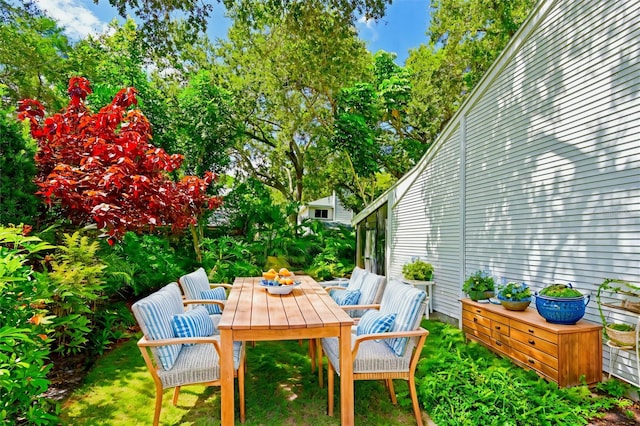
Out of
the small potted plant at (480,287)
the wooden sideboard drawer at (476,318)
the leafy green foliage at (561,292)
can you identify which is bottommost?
the wooden sideboard drawer at (476,318)

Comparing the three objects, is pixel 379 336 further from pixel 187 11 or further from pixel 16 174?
pixel 187 11

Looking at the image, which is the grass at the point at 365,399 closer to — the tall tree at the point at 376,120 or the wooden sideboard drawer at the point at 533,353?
the wooden sideboard drawer at the point at 533,353

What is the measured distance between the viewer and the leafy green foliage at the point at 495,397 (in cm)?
256

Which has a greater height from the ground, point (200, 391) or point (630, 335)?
point (630, 335)

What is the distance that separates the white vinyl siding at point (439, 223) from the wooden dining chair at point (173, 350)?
3.92m

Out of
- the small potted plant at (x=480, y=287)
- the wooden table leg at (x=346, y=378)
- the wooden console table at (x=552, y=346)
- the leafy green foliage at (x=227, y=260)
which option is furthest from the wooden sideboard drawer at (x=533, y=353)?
the leafy green foliage at (x=227, y=260)

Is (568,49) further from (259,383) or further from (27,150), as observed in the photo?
(27,150)

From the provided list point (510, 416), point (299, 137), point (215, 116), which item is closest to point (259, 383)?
point (510, 416)

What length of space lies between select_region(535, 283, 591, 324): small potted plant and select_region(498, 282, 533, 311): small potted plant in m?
0.49

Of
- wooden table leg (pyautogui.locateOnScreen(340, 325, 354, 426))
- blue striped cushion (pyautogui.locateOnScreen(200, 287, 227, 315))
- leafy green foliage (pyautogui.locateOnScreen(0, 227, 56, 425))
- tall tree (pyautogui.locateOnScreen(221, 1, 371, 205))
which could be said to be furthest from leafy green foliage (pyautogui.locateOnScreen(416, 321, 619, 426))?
tall tree (pyautogui.locateOnScreen(221, 1, 371, 205))

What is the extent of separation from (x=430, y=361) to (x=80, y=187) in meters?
4.11

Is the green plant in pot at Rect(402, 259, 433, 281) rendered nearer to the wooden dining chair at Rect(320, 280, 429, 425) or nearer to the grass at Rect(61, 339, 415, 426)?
the grass at Rect(61, 339, 415, 426)

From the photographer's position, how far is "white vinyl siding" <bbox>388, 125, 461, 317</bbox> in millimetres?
5559

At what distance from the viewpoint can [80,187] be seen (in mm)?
3574
